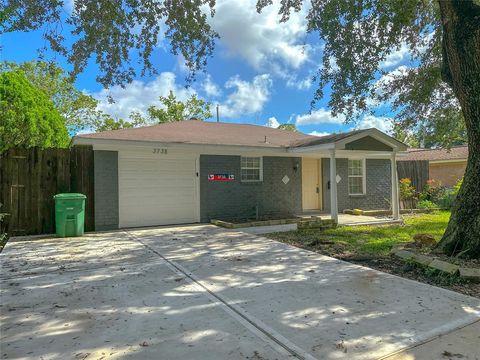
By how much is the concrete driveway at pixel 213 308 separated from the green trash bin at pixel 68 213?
2182mm

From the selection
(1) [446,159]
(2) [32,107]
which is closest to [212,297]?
(2) [32,107]

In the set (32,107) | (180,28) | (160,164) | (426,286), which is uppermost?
(180,28)

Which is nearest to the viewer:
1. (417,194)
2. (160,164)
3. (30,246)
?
(30,246)

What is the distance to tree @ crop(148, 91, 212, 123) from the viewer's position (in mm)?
33281

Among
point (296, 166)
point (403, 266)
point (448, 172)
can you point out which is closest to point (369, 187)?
point (296, 166)

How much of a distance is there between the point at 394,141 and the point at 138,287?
10.1 m

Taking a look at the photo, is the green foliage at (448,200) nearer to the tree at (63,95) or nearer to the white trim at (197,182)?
the white trim at (197,182)

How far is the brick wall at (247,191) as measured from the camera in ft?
39.0

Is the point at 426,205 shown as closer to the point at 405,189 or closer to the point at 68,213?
the point at 405,189

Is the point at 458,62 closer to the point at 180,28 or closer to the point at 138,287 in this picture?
the point at 180,28

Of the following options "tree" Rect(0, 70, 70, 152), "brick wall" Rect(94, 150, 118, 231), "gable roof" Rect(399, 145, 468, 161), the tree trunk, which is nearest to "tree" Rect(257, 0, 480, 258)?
the tree trunk

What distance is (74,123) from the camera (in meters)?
27.8

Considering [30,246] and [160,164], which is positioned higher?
[160,164]

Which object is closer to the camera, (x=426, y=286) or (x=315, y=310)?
(x=315, y=310)
